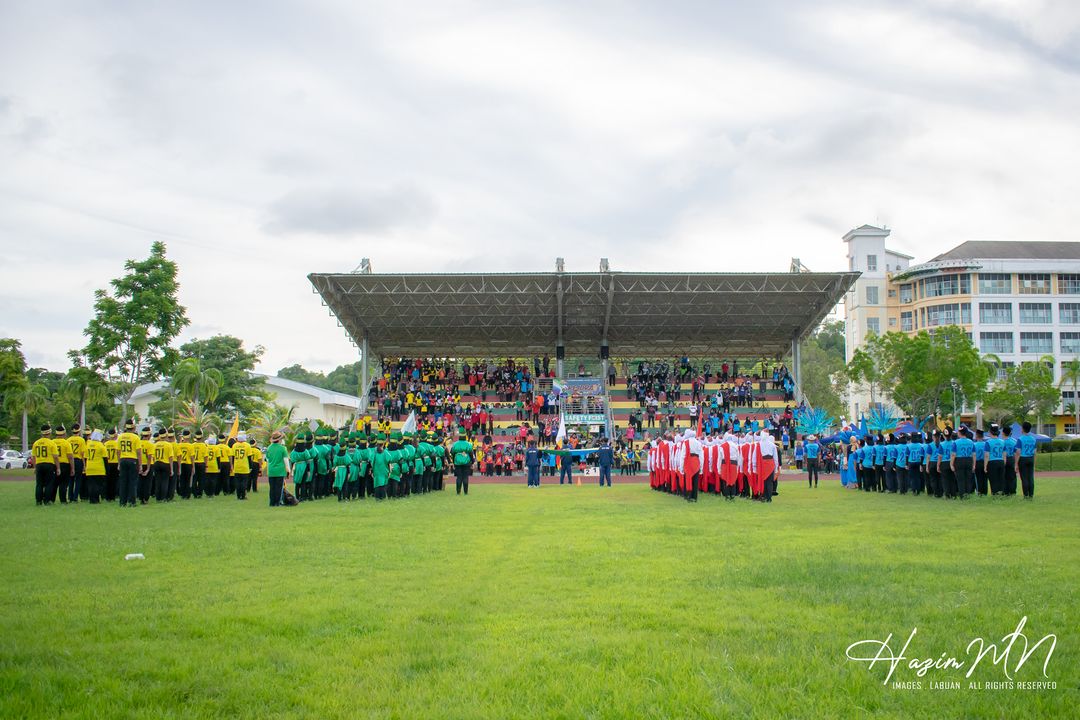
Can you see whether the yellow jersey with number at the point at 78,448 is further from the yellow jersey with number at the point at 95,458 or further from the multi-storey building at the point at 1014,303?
the multi-storey building at the point at 1014,303

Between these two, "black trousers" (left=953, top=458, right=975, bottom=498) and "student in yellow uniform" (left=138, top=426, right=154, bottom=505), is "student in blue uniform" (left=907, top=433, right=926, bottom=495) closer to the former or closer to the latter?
"black trousers" (left=953, top=458, right=975, bottom=498)

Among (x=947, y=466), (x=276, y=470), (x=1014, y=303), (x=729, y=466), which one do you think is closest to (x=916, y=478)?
(x=947, y=466)

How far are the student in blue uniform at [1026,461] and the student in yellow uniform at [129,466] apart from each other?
1672cm

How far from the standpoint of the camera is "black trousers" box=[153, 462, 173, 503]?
18312 millimetres

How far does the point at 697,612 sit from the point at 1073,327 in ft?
239

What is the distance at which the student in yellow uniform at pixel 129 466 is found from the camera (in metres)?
16.8

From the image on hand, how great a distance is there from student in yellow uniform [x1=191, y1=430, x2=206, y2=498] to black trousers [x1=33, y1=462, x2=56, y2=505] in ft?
10.4

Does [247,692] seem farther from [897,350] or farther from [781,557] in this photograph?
[897,350]

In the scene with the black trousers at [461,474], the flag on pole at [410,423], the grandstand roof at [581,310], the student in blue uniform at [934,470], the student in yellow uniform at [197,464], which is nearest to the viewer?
the student in blue uniform at [934,470]

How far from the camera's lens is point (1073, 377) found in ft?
200

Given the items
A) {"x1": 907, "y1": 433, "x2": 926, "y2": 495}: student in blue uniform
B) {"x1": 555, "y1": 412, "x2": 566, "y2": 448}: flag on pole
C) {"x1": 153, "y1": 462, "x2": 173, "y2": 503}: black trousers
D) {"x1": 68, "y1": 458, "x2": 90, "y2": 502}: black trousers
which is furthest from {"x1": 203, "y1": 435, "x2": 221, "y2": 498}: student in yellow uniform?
{"x1": 907, "y1": 433, "x2": 926, "y2": 495}: student in blue uniform

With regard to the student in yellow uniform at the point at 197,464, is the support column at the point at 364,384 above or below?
above

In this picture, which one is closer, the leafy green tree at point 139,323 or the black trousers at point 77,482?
the black trousers at point 77,482

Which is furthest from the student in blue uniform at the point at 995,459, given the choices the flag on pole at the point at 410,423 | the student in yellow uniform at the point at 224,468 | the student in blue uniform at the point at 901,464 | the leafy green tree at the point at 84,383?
the leafy green tree at the point at 84,383
